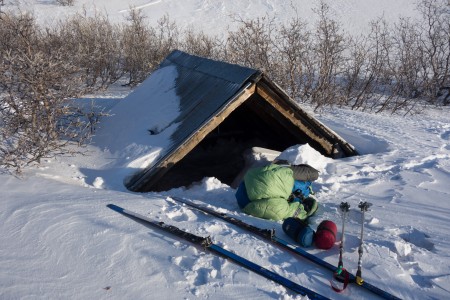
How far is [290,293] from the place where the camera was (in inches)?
117

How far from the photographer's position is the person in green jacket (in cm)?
430

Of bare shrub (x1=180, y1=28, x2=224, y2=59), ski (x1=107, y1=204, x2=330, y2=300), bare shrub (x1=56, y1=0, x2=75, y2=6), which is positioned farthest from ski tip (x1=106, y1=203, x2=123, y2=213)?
bare shrub (x1=56, y1=0, x2=75, y2=6)

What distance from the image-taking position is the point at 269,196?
4.32m

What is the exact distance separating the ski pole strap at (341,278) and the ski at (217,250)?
0.16m

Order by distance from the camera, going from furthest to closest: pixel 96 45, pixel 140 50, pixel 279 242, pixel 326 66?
pixel 140 50, pixel 96 45, pixel 326 66, pixel 279 242

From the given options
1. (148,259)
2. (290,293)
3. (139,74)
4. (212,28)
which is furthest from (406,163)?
(212,28)

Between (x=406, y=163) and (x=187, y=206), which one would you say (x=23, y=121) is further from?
(x=406, y=163)

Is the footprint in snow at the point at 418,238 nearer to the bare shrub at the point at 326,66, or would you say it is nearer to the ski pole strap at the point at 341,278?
the ski pole strap at the point at 341,278

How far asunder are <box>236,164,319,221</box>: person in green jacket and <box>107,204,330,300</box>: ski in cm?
91

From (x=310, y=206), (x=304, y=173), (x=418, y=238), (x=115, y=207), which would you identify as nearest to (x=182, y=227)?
(x=115, y=207)

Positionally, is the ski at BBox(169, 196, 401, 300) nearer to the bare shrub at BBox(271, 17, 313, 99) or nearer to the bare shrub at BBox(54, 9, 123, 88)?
the bare shrub at BBox(271, 17, 313, 99)

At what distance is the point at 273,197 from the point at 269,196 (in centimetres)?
5

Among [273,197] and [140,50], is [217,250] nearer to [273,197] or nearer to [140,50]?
[273,197]

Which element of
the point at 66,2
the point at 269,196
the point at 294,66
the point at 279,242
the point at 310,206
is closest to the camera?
the point at 279,242
